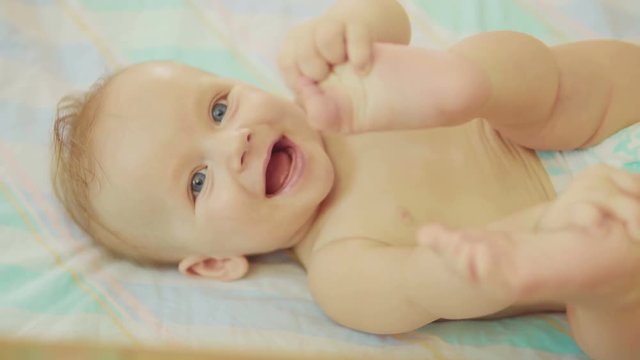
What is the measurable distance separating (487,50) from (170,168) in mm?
424

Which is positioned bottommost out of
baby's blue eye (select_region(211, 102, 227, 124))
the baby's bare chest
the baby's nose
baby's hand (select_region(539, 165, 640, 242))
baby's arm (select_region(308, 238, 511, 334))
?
baby's arm (select_region(308, 238, 511, 334))

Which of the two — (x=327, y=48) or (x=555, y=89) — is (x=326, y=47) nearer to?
(x=327, y=48)

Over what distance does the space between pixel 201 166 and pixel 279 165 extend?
10 centimetres

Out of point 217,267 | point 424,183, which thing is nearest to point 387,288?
point 424,183

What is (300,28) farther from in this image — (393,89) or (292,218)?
(292,218)

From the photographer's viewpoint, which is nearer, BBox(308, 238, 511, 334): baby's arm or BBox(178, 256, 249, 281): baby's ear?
BBox(308, 238, 511, 334): baby's arm

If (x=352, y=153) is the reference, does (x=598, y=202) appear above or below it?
above

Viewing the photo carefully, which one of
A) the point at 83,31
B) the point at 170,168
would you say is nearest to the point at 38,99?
the point at 83,31

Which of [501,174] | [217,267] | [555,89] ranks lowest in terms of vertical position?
[217,267]

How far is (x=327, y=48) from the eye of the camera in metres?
0.80

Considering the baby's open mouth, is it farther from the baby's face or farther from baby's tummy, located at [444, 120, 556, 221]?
baby's tummy, located at [444, 120, 556, 221]

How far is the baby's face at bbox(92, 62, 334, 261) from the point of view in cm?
94

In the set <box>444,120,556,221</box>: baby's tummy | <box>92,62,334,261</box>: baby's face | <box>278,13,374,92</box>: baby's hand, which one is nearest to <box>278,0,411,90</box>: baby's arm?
<box>278,13,374,92</box>: baby's hand

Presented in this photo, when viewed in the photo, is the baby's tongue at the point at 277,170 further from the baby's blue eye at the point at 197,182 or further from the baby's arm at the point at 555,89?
the baby's arm at the point at 555,89
